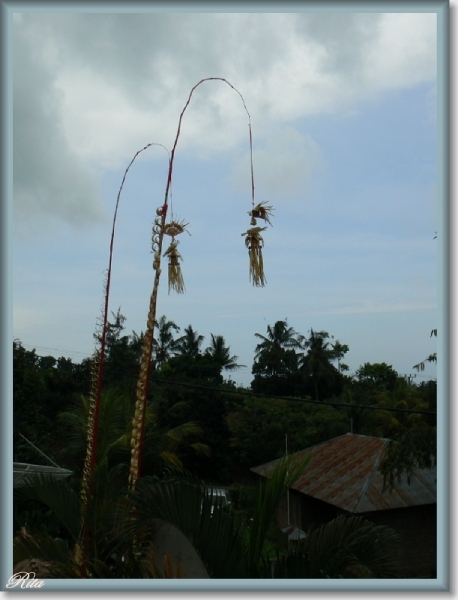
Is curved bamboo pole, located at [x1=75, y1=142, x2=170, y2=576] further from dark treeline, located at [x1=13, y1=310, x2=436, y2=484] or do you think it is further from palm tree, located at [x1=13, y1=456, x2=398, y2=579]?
dark treeline, located at [x1=13, y1=310, x2=436, y2=484]

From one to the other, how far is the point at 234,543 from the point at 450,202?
154 cm

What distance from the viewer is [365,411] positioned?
443 inches

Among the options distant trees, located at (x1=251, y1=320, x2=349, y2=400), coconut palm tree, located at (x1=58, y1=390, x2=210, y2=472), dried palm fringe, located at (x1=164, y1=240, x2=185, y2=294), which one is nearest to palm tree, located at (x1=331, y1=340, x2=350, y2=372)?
distant trees, located at (x1=251, y1=320, x2=349, y2=400)

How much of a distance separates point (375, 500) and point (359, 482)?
0.41m

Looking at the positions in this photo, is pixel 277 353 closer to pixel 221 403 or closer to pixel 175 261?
pixel 221 403

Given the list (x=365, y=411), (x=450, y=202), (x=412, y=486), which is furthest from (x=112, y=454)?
(x=365, y=411)

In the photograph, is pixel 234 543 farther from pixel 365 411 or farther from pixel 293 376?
pixel 293 376

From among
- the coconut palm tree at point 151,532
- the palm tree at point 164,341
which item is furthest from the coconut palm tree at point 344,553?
the palm tree at point 164,341

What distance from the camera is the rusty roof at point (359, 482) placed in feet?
17.8

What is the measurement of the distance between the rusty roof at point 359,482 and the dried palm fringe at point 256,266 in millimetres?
3079

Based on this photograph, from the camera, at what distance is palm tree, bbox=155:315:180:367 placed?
38.8ft

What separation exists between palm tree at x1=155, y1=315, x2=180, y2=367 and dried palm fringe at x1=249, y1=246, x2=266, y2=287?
9608mm

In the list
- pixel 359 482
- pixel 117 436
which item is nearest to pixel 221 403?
pixel 359 482

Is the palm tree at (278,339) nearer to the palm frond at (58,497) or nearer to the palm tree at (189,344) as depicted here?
the palm tree at (189,344)
